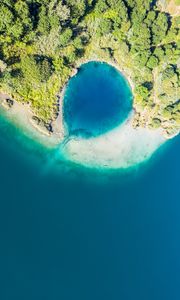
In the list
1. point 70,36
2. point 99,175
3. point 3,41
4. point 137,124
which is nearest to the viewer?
point 3,41

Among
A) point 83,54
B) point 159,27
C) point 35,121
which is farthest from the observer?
point 159,27

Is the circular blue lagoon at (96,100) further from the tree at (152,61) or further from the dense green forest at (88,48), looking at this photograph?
the tree at (152,61)

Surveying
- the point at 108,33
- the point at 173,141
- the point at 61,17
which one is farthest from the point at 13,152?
the point at 173,141

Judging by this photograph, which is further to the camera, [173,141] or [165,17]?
[173,141]

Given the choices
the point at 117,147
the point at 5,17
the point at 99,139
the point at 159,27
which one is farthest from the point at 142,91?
the point at 5,17

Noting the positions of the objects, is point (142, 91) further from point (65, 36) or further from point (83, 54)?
point (65, 36)

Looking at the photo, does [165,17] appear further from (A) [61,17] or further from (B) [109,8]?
(A) [61,17]

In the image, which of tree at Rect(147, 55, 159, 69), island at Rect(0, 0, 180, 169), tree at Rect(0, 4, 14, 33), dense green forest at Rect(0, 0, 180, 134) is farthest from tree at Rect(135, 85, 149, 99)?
tree at Rect(0, 4, 14, 33)
